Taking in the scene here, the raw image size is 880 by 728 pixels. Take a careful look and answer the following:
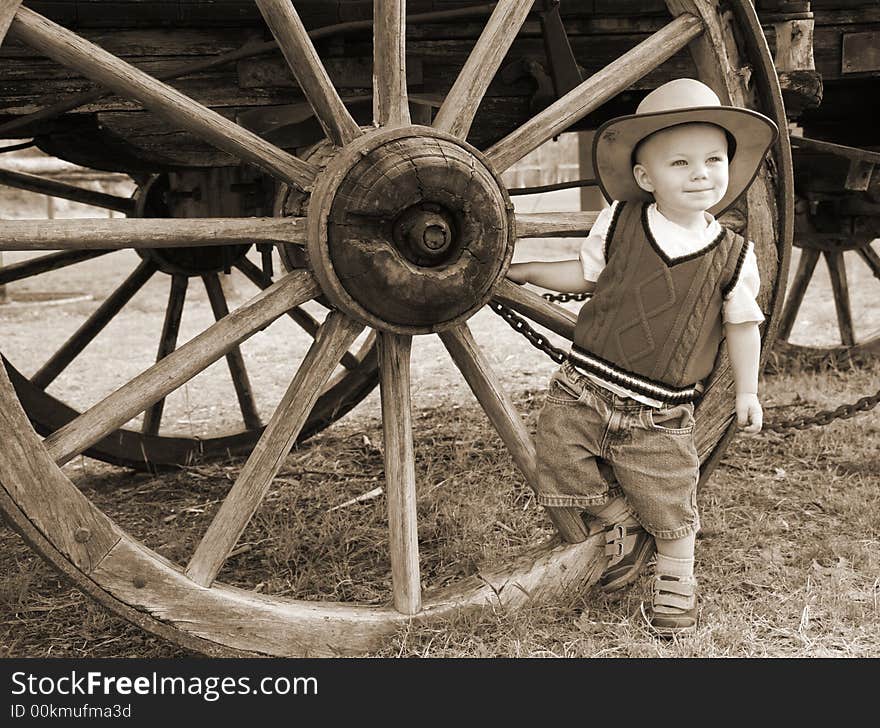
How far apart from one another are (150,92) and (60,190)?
5.18 ft

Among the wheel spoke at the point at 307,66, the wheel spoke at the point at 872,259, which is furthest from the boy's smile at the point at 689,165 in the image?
the wheel spoke at the point at 872,259

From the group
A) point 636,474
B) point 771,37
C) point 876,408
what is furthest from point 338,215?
point 876,408

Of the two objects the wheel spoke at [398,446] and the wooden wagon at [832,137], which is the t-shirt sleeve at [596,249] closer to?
the wheel spoke at [398,446]

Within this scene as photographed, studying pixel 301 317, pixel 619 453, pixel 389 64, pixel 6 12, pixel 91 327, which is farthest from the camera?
pixel 301 317

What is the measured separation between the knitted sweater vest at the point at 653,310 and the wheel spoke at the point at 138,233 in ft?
2.14

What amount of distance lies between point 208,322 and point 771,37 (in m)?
5.27

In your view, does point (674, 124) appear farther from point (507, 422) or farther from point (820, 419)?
point (820, 419)

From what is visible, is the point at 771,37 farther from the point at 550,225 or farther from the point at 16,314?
the point at 16,314

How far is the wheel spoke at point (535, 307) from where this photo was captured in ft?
7.69

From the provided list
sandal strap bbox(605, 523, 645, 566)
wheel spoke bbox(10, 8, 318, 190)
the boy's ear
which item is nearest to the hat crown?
the boy's ear

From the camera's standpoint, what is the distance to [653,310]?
221cm

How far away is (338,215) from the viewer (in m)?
2.12

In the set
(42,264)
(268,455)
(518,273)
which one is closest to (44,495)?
(268,455)

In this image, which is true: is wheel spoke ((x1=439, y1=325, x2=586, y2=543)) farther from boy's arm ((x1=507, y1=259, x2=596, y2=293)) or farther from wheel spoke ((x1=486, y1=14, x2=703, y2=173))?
wheel spoke ((x1=486, y1=14, x2=703, y2=173))
